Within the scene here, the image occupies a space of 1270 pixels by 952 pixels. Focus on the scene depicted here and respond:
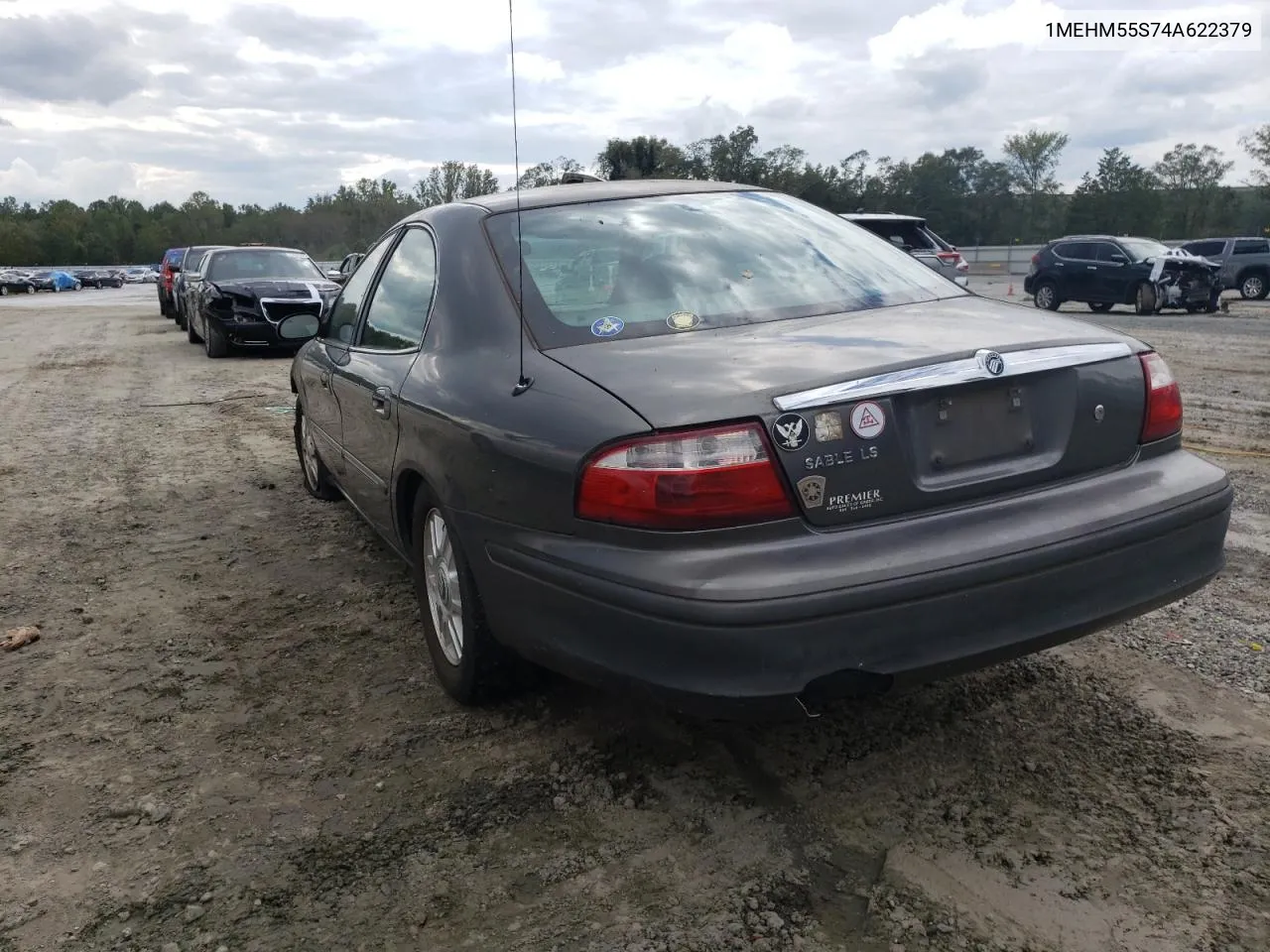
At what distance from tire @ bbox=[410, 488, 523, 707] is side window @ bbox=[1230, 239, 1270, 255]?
89.1ft

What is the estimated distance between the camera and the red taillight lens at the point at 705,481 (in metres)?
2.19

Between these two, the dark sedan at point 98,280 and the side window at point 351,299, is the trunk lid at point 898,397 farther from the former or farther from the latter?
the dark sedan at point 98,280

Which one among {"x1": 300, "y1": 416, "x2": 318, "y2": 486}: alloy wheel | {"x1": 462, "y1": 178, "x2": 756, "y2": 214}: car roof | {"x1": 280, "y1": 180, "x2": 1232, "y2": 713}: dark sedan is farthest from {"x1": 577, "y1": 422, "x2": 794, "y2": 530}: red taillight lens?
{"x1": 300, "y1": 416, "x2": 318, "y2": 486}: alloy wheel

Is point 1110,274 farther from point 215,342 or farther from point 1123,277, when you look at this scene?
point 215,342

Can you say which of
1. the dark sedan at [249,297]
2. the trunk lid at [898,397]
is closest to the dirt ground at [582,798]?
the trunk lid at [898,397]

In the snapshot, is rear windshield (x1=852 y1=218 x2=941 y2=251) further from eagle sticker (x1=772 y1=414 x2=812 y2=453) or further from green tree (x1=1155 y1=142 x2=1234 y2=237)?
green tree (x1=1155 y1=142 x2=1234 y2=237)

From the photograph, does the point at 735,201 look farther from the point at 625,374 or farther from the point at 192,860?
the point at 192,860

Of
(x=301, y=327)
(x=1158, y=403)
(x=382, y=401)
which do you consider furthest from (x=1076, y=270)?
(x=382, y=401)

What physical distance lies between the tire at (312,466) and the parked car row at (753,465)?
7.02 ft

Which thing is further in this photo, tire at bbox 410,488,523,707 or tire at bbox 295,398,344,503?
tire at bbox 295,398,344,503

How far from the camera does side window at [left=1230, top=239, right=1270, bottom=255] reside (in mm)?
24656

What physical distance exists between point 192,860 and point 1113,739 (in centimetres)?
245

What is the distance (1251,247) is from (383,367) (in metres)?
27.3

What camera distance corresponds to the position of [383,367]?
357 cm
